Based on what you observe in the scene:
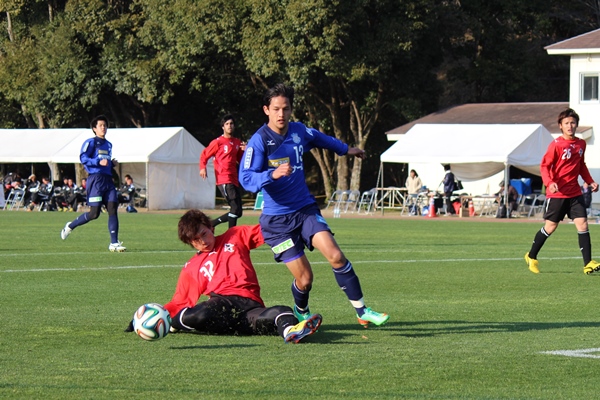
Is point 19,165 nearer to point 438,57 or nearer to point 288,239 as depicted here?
point 438,57

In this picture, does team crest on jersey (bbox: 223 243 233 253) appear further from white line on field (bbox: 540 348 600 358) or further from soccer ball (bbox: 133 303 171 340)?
white line on field (bbox: 540 348 600 358)

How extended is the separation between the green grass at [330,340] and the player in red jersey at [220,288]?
0.15 meters

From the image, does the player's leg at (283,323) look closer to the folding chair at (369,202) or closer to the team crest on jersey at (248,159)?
the team crest on jersey at (248,159)

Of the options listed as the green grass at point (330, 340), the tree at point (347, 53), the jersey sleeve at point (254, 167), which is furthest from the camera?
the tree at point (347, 53)

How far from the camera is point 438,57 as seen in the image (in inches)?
1932

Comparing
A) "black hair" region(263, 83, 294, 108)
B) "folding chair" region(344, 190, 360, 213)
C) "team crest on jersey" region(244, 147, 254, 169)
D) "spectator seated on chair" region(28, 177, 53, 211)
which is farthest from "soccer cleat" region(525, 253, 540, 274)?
"spectator seated on chair" region(28, 177, 53, 211)

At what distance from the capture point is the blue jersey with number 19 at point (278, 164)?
7.93 meters

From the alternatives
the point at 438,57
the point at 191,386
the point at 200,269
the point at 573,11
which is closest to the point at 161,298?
the point at 200,269

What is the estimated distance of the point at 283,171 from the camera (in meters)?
7.39

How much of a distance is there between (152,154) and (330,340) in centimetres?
3701

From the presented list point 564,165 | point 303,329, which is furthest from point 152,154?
point 303,329

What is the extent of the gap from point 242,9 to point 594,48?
589 inches

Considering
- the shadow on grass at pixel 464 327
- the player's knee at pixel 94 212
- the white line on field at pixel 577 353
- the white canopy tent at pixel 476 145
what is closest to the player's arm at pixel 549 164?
the shadow on grass at pixel 464 327

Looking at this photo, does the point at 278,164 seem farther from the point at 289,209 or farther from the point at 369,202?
the point at 369,202
